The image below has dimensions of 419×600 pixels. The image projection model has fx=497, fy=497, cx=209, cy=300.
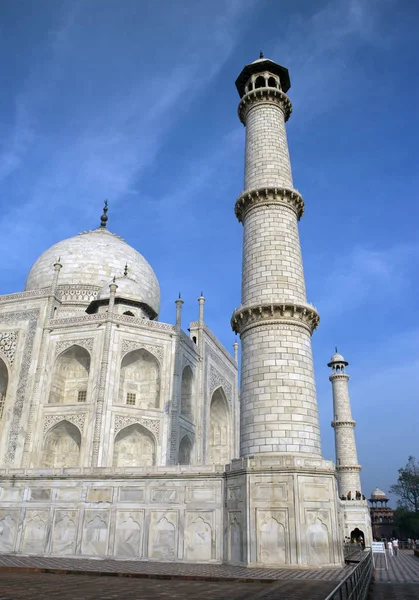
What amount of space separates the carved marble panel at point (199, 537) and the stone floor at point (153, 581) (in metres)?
0.50

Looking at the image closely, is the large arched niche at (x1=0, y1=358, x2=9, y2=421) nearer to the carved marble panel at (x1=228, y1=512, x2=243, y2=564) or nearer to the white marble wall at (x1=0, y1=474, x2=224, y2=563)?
the white marble wall at (x1=0, y1=474, x2=224, y2=563)

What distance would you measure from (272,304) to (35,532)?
27.1 ft

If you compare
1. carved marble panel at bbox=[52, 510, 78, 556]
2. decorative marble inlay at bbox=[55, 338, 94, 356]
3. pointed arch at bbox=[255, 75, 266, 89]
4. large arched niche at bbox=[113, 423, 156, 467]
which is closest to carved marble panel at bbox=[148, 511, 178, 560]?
carved marble panel at bbox=[52, 510, 78, 556]

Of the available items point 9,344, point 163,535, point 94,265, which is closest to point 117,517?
point 163,535

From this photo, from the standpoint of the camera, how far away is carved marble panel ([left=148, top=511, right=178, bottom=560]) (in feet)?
37.2

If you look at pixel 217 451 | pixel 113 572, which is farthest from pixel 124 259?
pixel 113 572

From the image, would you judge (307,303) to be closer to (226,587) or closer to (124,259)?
(226,587)

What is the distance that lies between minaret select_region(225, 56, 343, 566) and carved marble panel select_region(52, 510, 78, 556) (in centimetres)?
409

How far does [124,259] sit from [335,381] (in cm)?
1590

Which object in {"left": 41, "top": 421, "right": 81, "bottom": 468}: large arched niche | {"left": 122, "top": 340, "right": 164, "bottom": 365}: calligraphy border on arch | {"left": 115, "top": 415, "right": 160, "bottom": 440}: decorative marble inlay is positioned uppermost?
{"left": 122, "top": 340, "right": 164, "bottom": 365}: calligraphy border on arch

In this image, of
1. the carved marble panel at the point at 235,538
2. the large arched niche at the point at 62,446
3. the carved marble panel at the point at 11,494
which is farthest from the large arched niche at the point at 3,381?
the carved marble panel at the point at 235,538

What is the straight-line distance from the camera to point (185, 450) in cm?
2286

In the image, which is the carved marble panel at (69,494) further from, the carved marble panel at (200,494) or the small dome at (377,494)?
the small dome at (377,494)

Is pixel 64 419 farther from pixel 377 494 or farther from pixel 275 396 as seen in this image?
pixel 377 494
